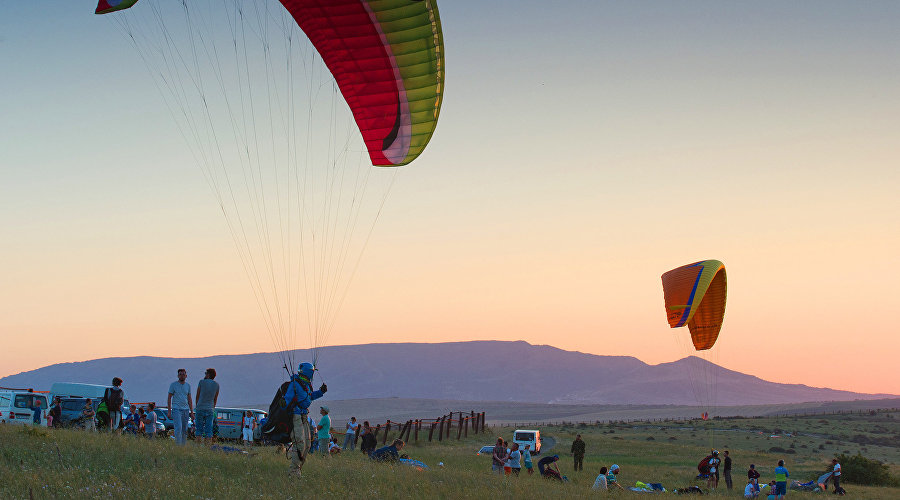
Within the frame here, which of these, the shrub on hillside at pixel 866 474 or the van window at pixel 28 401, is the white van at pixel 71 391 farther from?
the shrub on hillside at pixel 866 474

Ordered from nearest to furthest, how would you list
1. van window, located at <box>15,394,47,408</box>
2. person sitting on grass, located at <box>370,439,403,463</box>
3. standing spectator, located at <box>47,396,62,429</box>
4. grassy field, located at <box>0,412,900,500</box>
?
1. grassy field, located at <box>0,412,900,500</box>
2. person sitting on grass, located at <box>370,439,403,463</box>
3. standing spectator, located at <box>47,396,62,429</box>
4. van window, located at <box>15,394,47,408</box>

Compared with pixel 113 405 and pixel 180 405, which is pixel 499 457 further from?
pixel 113 405

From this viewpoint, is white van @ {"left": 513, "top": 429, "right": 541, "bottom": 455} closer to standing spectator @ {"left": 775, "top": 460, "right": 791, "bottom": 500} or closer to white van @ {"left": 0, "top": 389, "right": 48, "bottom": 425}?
standing spectator @ {"left": 775, "top": 460, "right": 791, "bottom": 500}

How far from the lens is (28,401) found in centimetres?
2238

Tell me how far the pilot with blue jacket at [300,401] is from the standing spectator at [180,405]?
159 inches

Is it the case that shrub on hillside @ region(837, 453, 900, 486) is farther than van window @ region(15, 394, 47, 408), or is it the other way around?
shrub on hillside @ region(837, 453, 900, 486)

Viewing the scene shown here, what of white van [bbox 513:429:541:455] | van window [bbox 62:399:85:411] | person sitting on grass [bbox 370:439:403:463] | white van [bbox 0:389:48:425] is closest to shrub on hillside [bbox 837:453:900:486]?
white van [bbox 513:429:541:455]

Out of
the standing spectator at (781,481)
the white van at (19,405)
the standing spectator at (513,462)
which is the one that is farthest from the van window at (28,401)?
the standing spectator at (781,481)

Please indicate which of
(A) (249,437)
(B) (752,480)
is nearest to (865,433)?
(B) (752,480)

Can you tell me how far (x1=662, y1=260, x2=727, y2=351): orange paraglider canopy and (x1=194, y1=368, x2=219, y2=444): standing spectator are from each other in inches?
838

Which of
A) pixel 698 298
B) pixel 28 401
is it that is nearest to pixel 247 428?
pixel 28 401

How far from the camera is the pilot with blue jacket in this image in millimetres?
11406

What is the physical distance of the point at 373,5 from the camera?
494 inches

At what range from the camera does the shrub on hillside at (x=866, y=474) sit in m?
31.5
